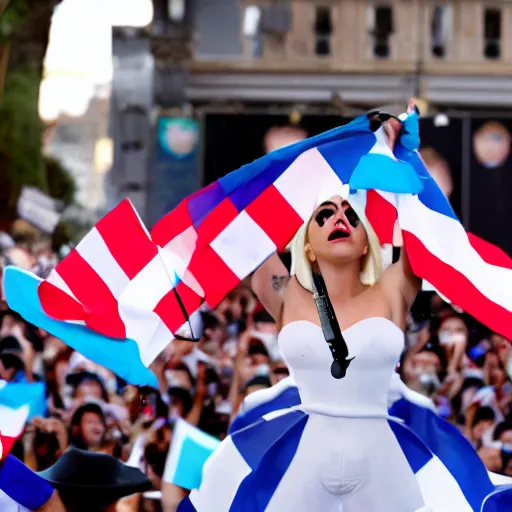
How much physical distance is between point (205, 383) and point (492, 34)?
24.5 ft

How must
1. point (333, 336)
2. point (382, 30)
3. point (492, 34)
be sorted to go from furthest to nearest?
1. point (492, 34)
2. point (382, 30)
3. point (333, 336)

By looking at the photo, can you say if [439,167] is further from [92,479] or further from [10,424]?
[10,424]

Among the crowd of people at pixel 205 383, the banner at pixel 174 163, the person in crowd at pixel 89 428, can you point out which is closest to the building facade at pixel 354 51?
the banner at pixel 174 163

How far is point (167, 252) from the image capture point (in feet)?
13.3

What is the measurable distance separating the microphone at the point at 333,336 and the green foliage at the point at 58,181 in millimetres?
9328

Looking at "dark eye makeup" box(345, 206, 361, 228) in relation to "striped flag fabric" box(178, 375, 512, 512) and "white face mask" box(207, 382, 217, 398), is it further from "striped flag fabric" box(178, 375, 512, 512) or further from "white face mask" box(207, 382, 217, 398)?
"white face mask" box(207, 382, 217, 398)

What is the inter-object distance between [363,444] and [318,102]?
8809 mm

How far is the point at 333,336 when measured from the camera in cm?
368

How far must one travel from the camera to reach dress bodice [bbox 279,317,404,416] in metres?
3.75

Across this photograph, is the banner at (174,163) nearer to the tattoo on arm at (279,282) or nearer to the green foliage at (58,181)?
the green foliage at (58,181)

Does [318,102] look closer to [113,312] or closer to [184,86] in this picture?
[184,86]

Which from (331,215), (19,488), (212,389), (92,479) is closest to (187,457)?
(92,479)

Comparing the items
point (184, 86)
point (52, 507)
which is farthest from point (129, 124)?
point (52, 507)

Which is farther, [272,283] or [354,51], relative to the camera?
[354,51]
